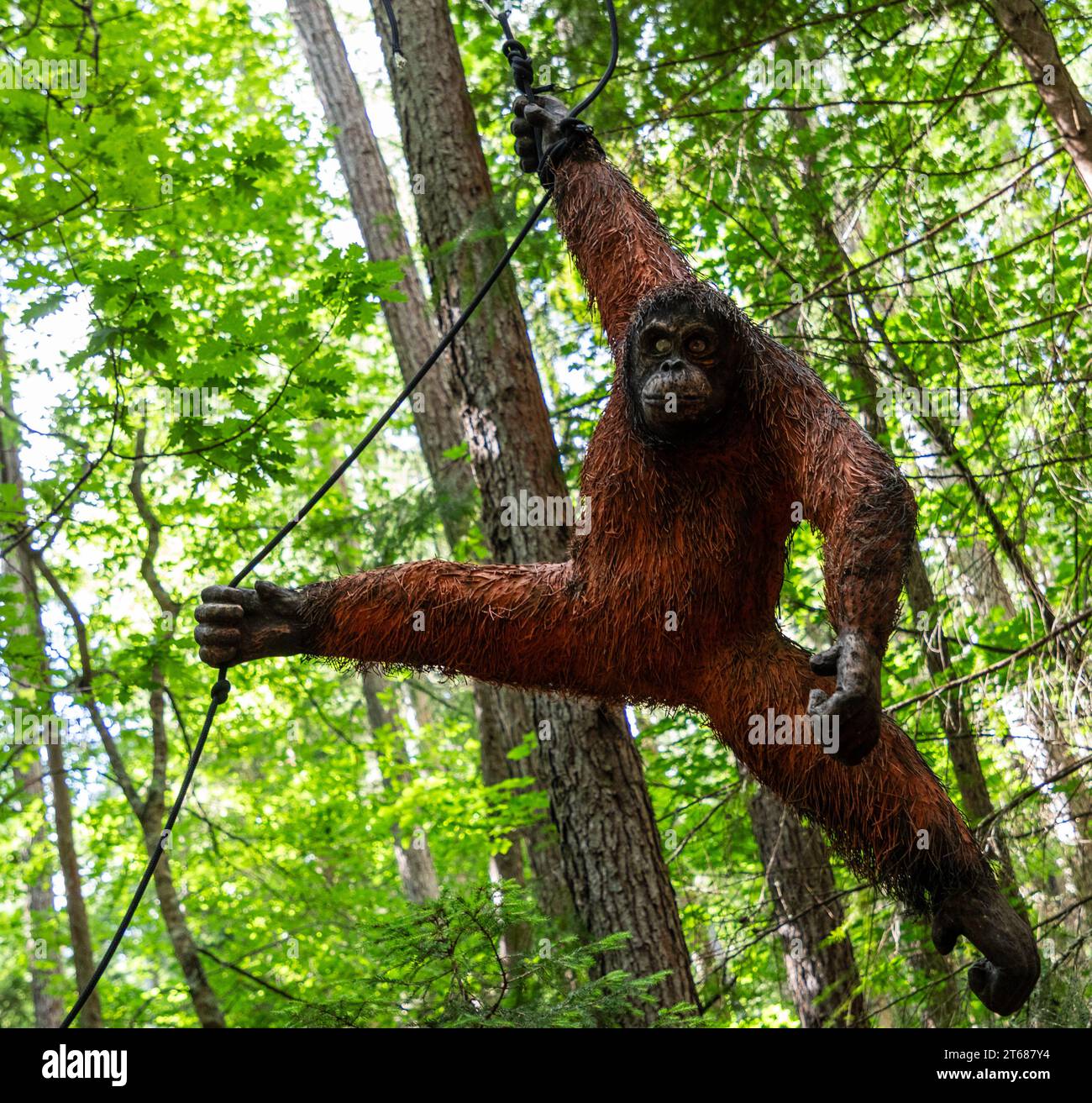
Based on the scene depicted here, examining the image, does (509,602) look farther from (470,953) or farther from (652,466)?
(470,953)

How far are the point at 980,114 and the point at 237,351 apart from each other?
458 cm

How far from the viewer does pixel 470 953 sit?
10.1 feet

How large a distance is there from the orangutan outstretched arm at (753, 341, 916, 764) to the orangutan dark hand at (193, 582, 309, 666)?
107 centimetres

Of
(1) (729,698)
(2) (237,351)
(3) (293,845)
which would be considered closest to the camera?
(1) (729,698)

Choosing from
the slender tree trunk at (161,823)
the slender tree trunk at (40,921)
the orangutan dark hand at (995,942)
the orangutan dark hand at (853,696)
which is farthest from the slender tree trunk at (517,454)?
the slender tree trunk at (40,921)

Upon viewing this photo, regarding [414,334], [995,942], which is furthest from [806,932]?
[995,942]

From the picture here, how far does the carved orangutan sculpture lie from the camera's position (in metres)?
2.01

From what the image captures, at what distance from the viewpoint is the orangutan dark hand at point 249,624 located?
2.31 m

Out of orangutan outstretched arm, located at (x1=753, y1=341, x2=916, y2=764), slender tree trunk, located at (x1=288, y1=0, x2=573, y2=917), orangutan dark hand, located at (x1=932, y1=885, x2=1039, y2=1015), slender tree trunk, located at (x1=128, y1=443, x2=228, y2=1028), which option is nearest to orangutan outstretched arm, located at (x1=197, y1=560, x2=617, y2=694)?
orangutan outstretched arm, located at (x1=753, y1=341, x2=916, y2=764)

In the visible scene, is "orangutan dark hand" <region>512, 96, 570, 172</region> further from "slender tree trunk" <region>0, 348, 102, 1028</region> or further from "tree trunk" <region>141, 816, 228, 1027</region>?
"tree trunk" <region>141, 816, 228, 1027</region>

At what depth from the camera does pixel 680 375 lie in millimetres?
2061

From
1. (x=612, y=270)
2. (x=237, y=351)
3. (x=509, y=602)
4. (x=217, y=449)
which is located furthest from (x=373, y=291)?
(x=509, y=602)
